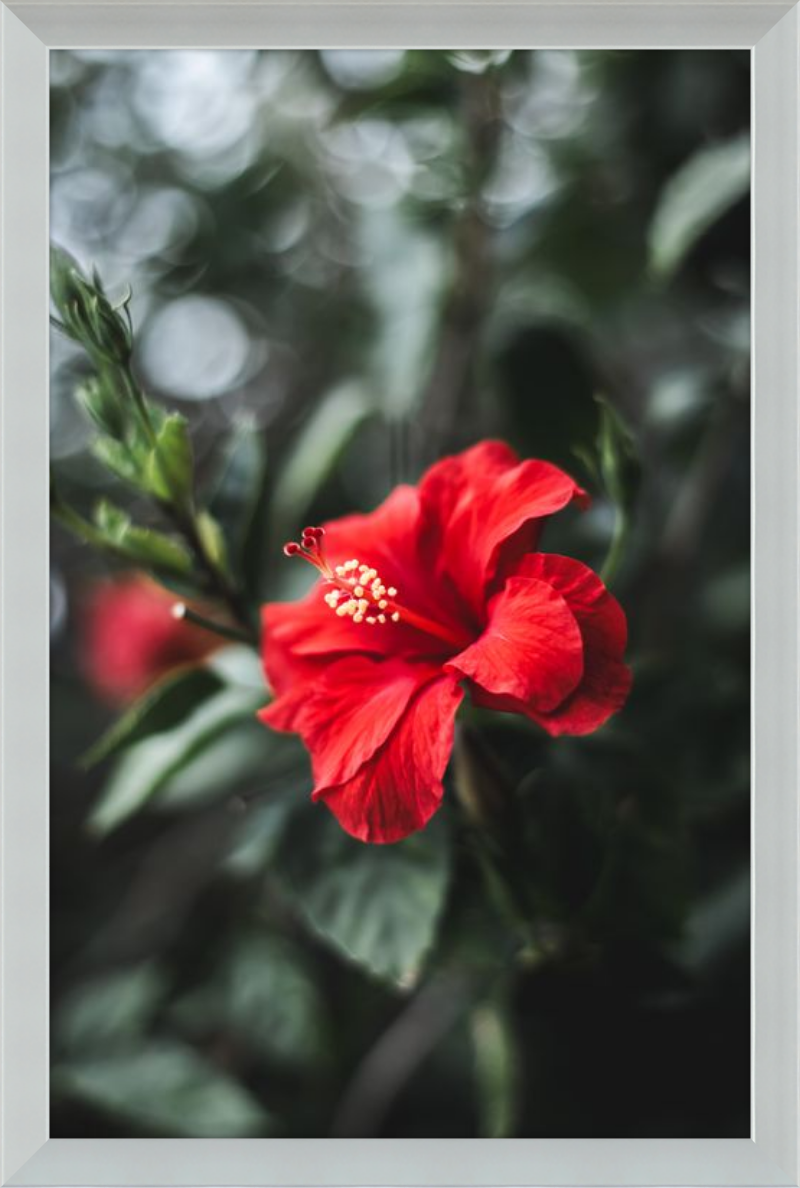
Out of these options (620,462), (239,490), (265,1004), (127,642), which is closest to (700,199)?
(620,462)

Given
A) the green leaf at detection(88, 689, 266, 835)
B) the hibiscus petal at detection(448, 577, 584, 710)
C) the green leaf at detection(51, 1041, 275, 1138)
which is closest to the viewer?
the hibiscus petal at detection(448, 577, 584, 710)

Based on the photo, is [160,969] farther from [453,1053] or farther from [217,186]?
[217,186]

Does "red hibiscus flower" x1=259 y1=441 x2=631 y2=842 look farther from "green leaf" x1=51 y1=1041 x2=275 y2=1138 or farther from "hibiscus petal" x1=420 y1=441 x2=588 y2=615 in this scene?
"green leaf" x1=51 y1=1041 x2=275 y2=1138

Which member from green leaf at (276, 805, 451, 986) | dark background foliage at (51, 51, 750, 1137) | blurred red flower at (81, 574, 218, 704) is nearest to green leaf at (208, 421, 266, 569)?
dark background foliage at (51, 51, 750, 1137)

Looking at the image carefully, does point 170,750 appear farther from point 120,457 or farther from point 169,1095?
point 169,1095

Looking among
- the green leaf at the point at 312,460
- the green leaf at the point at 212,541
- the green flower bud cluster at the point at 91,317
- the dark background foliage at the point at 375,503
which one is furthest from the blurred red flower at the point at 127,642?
the green flower bud cluster at the point at 91,317
